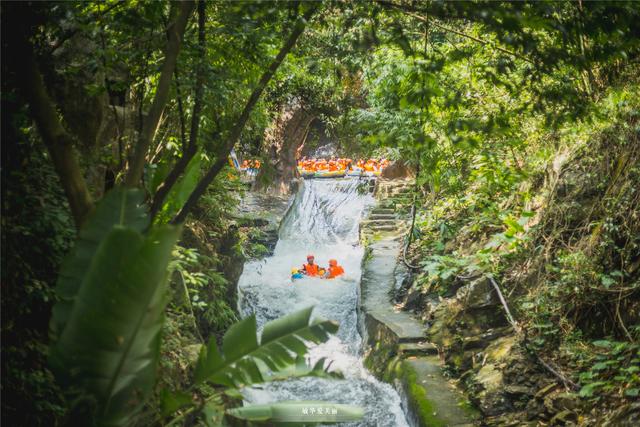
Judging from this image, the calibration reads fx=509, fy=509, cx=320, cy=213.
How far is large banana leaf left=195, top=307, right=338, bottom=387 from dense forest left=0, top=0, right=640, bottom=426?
10mm

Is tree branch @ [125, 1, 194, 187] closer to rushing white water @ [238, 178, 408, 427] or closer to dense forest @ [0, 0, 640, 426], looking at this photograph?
dense forest @ [0, 0, 640, 426]

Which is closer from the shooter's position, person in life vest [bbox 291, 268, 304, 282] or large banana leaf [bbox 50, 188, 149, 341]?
large banana leaf [bbox 50, 188, 149, 341]

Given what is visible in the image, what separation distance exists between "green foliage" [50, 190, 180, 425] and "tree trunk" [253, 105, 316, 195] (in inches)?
524

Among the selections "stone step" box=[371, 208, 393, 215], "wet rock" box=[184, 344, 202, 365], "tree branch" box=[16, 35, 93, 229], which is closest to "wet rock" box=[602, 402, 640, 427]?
"wet rock" box=[184, 344, 202, 365]

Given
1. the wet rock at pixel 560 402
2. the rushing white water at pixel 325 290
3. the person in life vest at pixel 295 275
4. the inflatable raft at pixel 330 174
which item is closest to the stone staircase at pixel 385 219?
the rushing white water at pixel 325 290

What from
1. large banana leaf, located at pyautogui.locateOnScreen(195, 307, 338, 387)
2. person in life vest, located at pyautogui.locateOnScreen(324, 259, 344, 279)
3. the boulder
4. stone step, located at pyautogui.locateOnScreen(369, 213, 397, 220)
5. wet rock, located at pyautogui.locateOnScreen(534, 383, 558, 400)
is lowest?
wet rock, located at pyautogui.locateOnScreen(534, 383, 558, 400)

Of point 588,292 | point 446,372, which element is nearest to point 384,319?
point 446,372

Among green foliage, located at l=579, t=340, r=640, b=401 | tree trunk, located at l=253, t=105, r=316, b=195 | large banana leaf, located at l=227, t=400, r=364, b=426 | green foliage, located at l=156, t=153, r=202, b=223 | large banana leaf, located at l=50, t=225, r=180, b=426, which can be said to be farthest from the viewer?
tree trunk, located at l=253, t=105, r=316, b=195

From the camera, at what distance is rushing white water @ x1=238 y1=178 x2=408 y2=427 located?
23.1 feet

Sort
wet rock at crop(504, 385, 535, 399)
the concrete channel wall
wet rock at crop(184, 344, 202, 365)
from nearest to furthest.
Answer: wet rock at crop(184, 344, 202, 365) → wet rock at crop(504, 385, 535, 399) → the concrete channel wall

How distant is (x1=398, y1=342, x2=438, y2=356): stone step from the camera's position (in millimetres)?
6918

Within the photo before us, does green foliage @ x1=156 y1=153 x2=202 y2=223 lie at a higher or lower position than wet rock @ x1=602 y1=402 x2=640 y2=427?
higher

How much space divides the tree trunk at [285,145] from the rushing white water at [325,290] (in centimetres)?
76

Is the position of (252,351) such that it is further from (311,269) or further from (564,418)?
(311,269)
